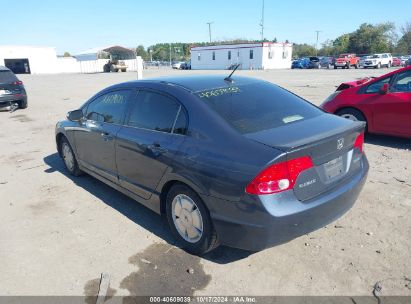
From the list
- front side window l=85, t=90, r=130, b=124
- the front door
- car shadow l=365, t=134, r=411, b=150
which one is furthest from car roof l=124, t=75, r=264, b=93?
car shadow l=365, t=134, r=411, b=150

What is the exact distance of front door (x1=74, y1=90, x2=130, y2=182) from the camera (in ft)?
14.1

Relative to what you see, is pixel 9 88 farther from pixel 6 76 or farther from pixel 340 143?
pixel 340 143

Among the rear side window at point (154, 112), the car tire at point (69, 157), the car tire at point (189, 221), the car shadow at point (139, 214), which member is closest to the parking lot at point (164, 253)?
the car shadow at point (139, 214)

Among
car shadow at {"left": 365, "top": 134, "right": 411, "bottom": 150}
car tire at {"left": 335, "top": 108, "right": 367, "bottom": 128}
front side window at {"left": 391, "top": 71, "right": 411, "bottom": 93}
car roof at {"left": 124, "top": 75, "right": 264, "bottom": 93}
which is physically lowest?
car shadow at {"left": 365, "top": 134, "right": 411, "bottom": 150}

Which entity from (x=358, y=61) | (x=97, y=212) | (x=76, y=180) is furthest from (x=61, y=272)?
(x=358, y=61)

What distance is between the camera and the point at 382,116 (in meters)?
6.57

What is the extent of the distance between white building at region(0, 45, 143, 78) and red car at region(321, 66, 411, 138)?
58.2 metres

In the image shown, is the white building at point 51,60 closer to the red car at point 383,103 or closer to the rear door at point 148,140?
the red car at point 383,103

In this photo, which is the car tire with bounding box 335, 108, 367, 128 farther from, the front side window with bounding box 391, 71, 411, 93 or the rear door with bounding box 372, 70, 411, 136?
the front side window with bounding box 391, 71, 411, 93

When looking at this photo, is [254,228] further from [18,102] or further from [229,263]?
[18,102]

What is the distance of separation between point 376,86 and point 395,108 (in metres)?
0.65

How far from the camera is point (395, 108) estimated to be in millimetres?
6371

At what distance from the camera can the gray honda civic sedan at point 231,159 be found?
2.70m

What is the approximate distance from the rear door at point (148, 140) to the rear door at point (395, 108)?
15.5ft
